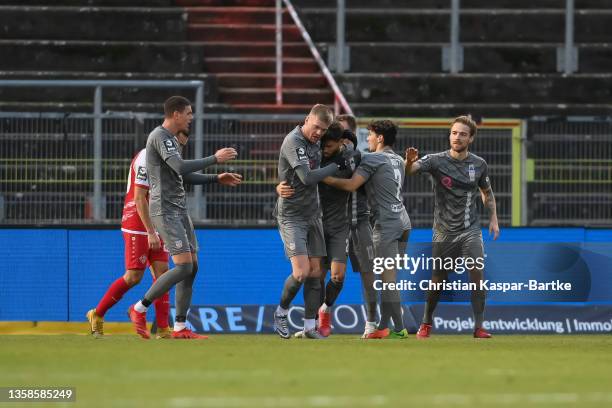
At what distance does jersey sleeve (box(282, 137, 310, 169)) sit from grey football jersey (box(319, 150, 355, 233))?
2.29 ft

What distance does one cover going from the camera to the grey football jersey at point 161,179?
13405 millimetres

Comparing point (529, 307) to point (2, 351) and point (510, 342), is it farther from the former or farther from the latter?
point (2, 351)

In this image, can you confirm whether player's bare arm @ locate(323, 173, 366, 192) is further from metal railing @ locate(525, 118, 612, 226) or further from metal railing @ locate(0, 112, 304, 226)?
metal railing @ locate(525, 118, 612, 226)

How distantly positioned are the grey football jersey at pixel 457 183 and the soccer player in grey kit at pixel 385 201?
1.00 feet

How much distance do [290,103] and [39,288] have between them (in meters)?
6.70

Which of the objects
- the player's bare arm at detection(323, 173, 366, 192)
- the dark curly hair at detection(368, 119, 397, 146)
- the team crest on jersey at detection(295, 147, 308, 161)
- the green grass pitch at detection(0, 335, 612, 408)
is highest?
the dark curly hair at detection(368, 119, 397, 146)

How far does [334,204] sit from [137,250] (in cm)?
184

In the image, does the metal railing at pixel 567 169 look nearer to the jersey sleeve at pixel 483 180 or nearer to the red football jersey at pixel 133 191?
the jersey sleeve at pixel 483 180

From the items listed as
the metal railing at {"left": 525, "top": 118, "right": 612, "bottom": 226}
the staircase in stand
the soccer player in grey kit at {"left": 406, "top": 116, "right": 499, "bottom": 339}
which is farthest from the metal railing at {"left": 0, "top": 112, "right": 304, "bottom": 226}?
the soccer player in grey kit at {"left": 406, "top": 116, "right": 499, "bottom": 339}

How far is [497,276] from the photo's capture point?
1742 centimetres

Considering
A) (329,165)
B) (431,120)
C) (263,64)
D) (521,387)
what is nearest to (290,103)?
(263,64)

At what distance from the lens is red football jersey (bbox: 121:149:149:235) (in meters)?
14.0

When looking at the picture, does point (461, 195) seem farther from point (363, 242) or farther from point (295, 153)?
point (295, 153)

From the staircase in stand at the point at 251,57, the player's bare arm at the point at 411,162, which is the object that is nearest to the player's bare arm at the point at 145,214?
the player's bare arm at the point at 411,162
